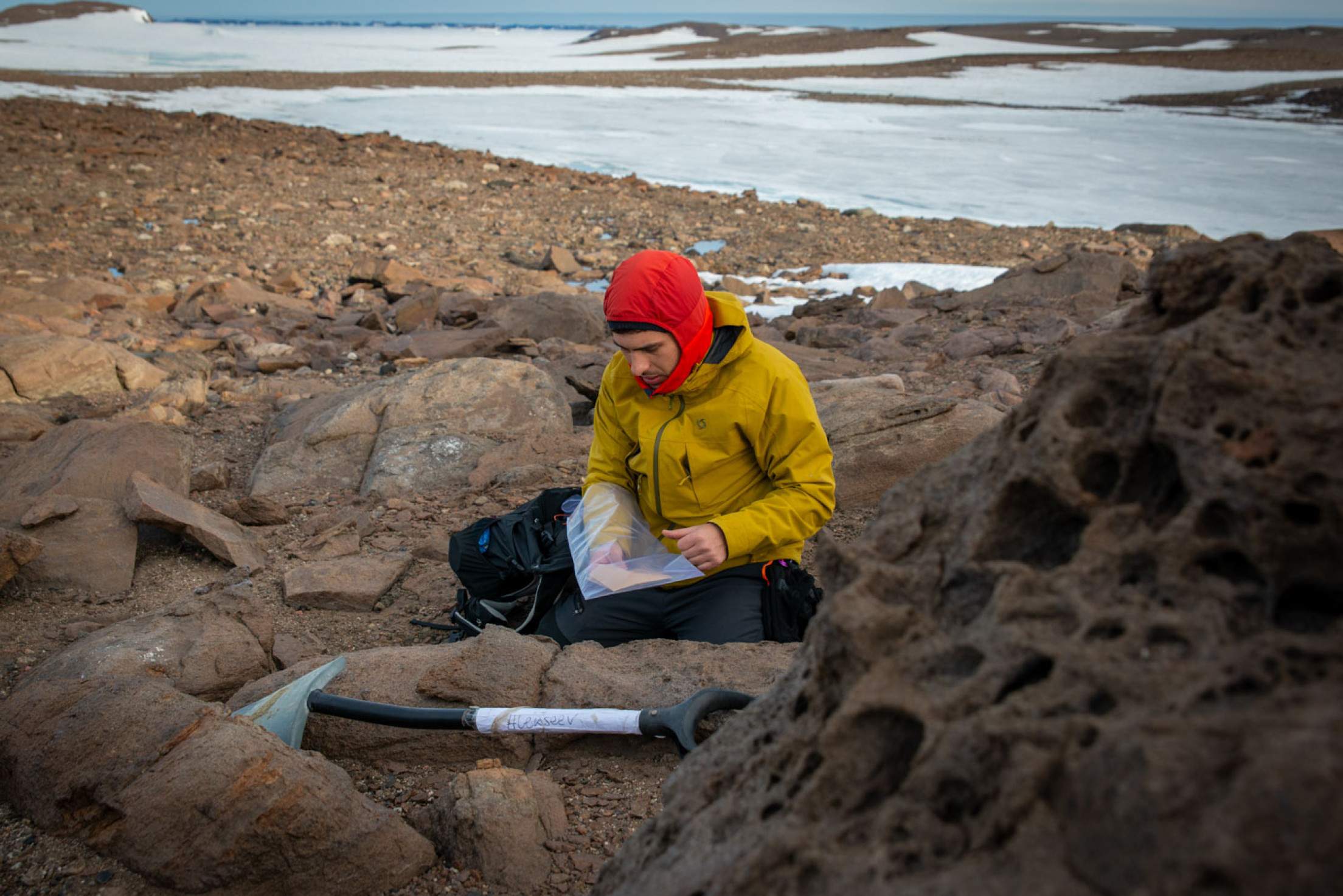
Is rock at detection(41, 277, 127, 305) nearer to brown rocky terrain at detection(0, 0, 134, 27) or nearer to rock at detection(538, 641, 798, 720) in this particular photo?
rock at detection(538, 641, 798, 720)

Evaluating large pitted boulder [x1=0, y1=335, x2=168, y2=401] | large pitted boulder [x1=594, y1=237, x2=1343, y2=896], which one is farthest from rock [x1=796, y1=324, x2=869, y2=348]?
large pitted boulder [x1=594, y1=237, x2=1343, y2=896]

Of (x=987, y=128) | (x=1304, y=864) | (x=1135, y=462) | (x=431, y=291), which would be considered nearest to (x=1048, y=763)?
(x=1304, y=864)

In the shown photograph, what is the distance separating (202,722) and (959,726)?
1.83m

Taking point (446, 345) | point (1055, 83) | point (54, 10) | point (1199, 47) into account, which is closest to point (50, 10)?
point (54, 10)

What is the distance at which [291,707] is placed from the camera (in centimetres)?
270

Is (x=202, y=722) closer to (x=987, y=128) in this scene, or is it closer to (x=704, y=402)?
(x=704, y=402)

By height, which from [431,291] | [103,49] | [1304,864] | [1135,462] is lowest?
[431,291]

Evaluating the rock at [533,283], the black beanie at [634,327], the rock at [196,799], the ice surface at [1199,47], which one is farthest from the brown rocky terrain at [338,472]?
the ice surface at [1199,47]

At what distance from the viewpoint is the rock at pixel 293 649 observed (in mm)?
3316

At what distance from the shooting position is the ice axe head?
263 centimetres

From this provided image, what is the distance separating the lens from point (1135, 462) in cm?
133

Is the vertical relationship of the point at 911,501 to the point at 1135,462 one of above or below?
below

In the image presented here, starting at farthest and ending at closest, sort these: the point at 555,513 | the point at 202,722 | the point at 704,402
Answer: the point at 555,513 < the point at 704,402 < the point at 202,722

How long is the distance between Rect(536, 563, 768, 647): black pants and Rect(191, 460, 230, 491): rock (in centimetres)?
273
